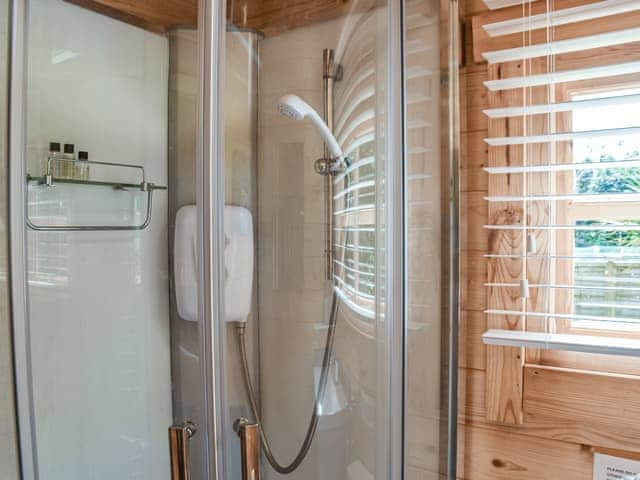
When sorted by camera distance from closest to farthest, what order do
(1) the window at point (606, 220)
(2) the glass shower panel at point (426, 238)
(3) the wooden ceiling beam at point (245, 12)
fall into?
(3) the wooden ceiling beam at point (245, 12) < (2) the glass shower panel at point (426, 238) < (1) the window at point (606, 220)

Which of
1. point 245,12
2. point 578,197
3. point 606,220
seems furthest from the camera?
point 606,220

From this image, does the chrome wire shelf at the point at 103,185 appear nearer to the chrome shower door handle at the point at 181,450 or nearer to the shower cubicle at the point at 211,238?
the shower cubicle at the point at 211,238

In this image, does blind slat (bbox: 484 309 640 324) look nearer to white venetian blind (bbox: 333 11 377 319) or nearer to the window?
the window

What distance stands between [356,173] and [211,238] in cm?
29

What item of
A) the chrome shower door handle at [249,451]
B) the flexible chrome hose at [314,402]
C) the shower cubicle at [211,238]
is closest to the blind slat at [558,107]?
the shower cubicle at [211,238]

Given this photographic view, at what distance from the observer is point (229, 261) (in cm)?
95

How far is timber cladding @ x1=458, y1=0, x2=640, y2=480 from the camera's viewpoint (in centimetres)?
113

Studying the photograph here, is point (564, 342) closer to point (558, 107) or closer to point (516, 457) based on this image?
point (516, 457)

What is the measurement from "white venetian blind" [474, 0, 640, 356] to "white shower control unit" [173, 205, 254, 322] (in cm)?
58

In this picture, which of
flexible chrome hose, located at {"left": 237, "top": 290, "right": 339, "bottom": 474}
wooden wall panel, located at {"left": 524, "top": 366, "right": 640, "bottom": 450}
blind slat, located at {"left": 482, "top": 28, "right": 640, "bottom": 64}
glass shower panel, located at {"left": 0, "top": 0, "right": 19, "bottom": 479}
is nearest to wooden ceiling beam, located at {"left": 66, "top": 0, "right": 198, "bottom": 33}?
glass shower panel, located at {"left": 0, "top": 0, "right": 19, "bottom": 479}

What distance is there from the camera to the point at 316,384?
0.99 meters

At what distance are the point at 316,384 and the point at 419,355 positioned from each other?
238 mm

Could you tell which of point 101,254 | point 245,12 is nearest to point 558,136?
point 245,12

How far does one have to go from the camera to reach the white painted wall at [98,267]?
999mm
